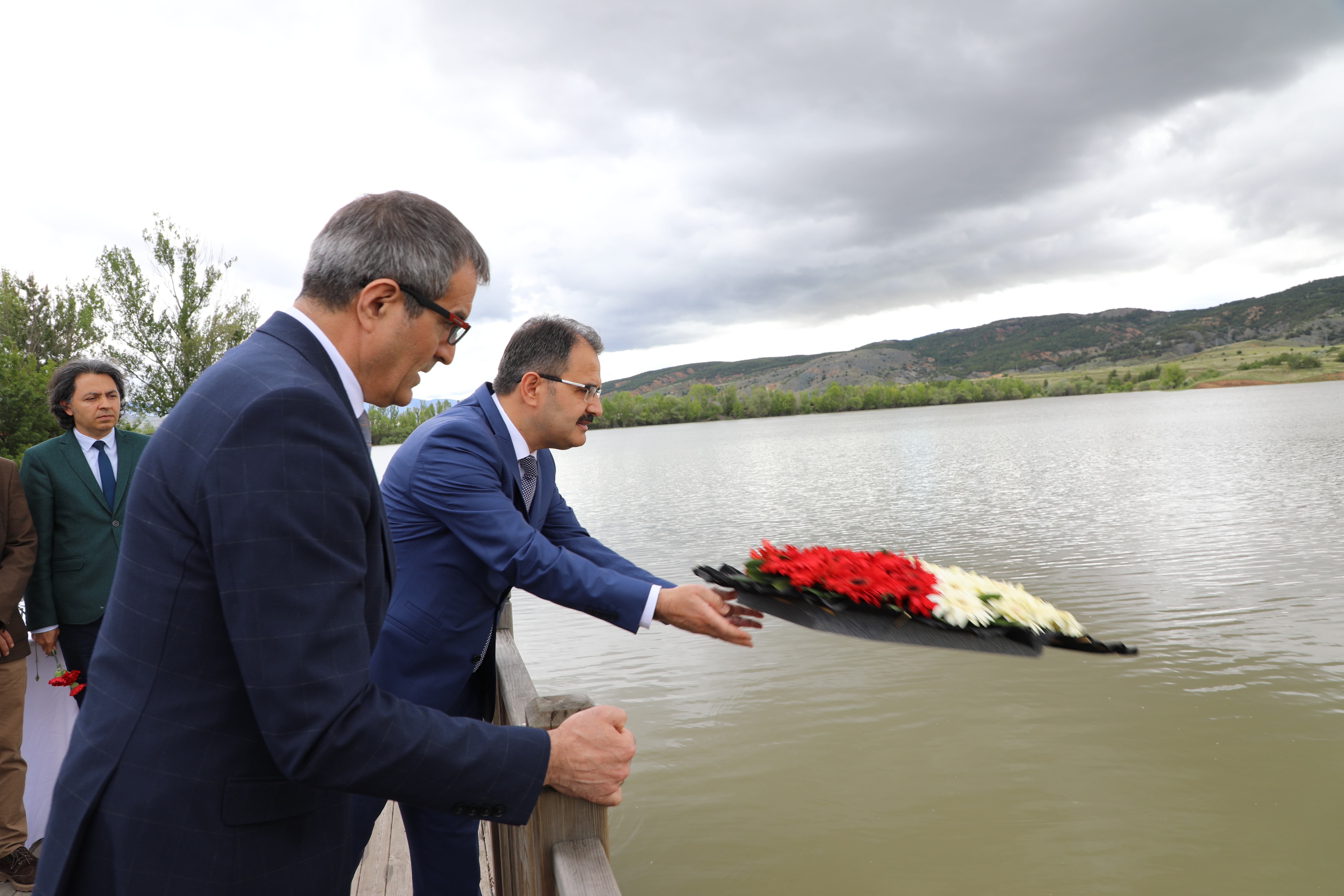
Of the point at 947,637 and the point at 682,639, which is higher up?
the point at 947,637

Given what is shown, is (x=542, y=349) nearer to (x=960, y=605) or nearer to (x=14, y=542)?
(x=960, y=605)

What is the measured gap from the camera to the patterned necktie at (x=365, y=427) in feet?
4.80

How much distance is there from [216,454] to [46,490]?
435 centimetres

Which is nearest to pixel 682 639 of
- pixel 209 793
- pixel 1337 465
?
pixel 209 793

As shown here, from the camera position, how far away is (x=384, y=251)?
1570 mm

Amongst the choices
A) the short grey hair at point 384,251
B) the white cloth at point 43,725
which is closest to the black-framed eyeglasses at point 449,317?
the short grey hair at point 384,251

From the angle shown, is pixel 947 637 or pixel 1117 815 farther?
pixel 1117 815

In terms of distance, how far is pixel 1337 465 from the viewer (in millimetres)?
21188

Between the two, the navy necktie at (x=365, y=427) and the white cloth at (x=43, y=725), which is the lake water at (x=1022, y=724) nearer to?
the white cloth at (x=43, y=725)

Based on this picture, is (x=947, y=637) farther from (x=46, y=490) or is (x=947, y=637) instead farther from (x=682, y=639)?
(x=682, y=639)

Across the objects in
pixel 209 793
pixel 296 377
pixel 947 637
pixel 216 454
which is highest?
pixel 296 377

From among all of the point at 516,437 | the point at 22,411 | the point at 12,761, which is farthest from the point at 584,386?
the point at 22,411

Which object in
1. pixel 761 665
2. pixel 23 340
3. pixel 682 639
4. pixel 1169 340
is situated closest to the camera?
pixel 761 665

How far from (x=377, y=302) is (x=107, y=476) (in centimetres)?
421
